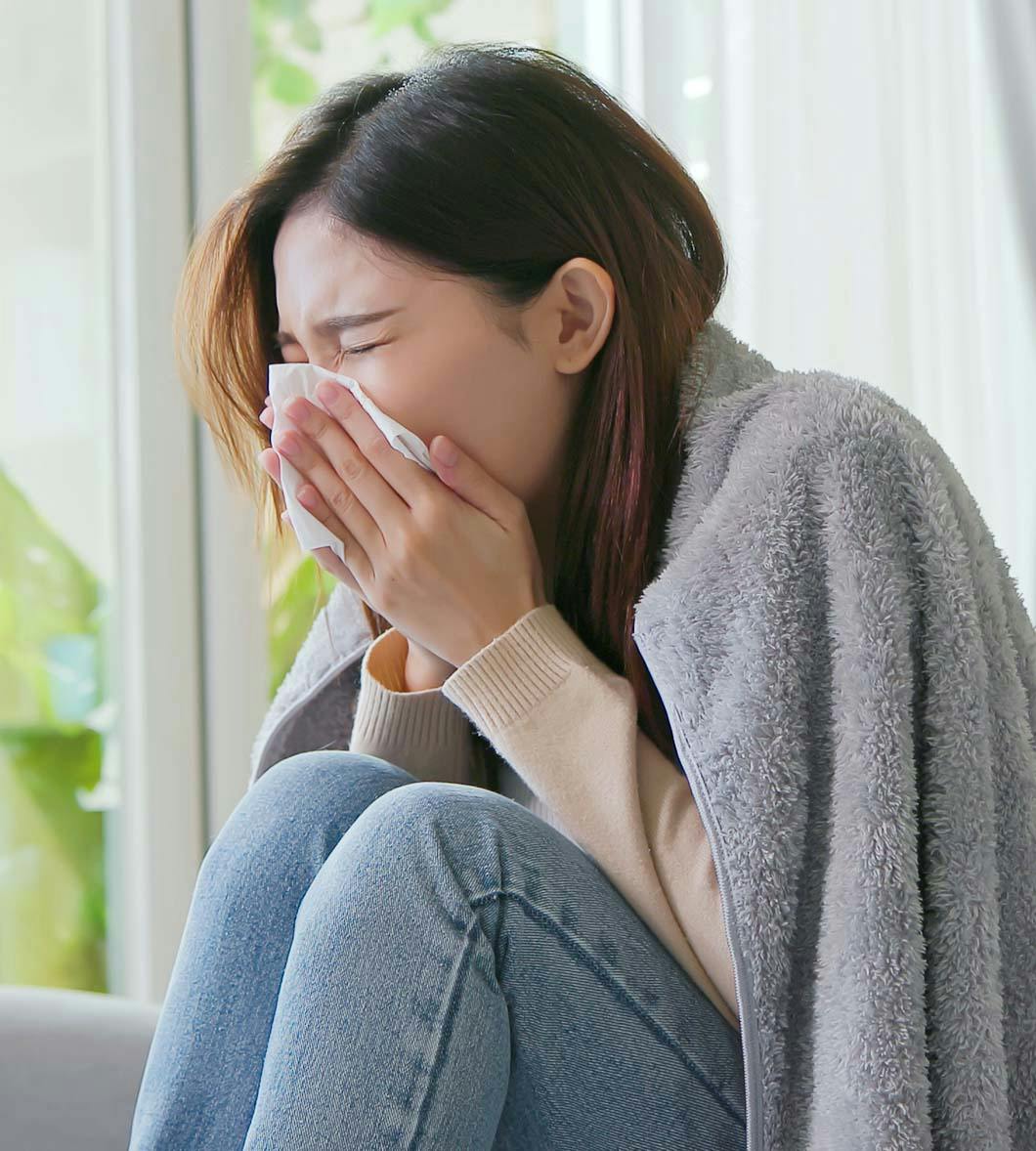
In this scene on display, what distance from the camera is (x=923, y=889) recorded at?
0.74 m

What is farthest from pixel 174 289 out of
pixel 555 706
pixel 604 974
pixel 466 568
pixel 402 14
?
pixel 604 974

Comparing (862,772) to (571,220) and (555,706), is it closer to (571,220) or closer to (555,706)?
(555,706)

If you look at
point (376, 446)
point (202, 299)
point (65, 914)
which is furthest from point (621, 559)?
point (65, 914)

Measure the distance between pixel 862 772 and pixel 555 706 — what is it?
20 centimetres

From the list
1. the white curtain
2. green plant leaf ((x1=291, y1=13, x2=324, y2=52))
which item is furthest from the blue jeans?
green plant leaf ((x1=291, y1=13, x2=324, y2=52))

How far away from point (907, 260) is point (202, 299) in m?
1.01

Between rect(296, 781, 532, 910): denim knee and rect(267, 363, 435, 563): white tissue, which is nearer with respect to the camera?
rect(296, 781, 532, 910): denim knee

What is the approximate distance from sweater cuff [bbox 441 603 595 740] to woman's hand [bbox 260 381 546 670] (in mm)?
32

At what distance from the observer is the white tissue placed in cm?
92

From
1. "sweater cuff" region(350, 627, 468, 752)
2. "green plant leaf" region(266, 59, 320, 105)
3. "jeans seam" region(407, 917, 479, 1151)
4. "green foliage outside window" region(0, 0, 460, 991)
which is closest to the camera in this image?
"jeans seam" region(407, 917, 479, 1151)

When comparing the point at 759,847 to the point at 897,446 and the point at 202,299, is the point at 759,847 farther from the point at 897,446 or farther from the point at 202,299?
the point at 202,299

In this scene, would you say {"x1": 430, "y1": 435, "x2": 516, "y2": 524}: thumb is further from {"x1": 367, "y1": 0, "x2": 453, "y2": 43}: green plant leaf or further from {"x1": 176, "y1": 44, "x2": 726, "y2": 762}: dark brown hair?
{"x1": 367, "y1": 0, "x2": 453, "y2": 43}: green plant leaf

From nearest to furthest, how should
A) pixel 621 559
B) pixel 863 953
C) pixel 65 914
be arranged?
pixel 863 953, pixel 621 559, pixel 65 914

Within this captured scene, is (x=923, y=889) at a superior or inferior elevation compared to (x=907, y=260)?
inferior
